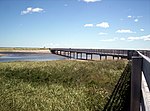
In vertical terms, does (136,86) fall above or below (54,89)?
above

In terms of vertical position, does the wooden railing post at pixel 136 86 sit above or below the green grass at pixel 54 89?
above

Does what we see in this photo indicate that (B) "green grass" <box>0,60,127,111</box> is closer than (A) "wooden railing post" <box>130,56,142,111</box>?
No

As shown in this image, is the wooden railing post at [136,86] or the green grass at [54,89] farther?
the green grass at [54,89]

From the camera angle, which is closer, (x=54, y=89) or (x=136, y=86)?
(x=136, y=86)

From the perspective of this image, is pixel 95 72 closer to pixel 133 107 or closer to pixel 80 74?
pixel 80 74

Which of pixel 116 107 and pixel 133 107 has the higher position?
pixel 133 107

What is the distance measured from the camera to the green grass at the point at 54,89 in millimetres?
13484

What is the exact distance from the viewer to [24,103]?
13.8 meters

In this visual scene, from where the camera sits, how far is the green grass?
1348 centimetres

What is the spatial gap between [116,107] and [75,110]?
217cm

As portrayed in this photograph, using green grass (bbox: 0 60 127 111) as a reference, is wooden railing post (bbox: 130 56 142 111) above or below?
above

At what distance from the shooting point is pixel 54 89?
650 inches

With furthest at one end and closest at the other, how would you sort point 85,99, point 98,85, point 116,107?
point 98,85
point 85,99
point 116,107

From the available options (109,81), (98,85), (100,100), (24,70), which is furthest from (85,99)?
(24,70)
